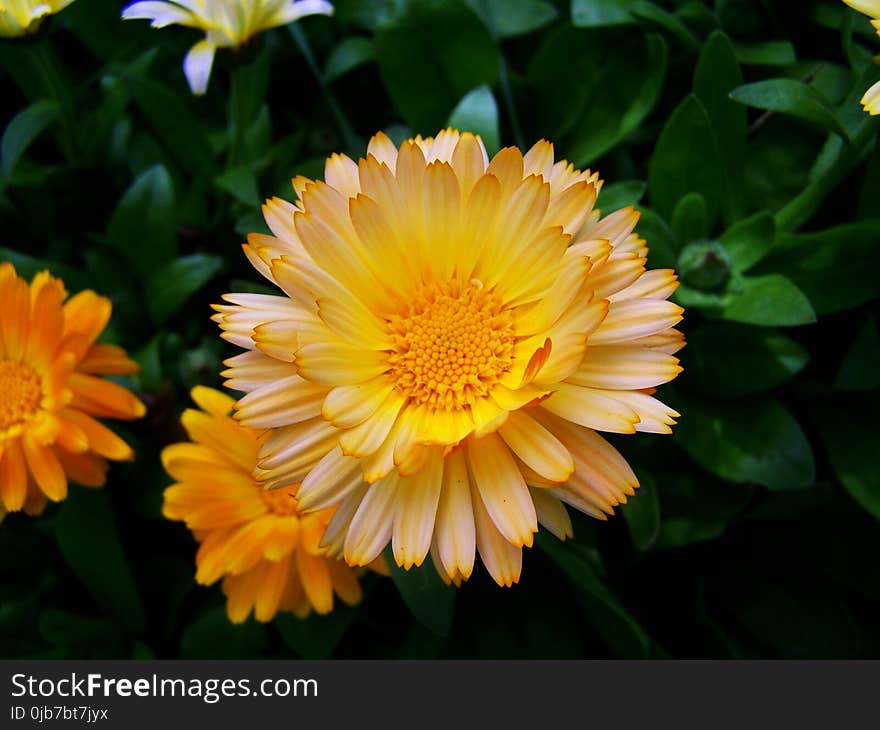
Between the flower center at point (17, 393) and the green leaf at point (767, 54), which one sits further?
the green leaf at point (767, 54)

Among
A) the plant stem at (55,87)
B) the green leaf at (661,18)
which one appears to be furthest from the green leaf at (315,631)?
the green leaf at (661,18)

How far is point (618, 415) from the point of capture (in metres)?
0.84

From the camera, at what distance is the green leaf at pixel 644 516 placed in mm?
1184

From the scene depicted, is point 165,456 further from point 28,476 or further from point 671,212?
point 671,212

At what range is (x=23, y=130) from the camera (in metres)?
1.33

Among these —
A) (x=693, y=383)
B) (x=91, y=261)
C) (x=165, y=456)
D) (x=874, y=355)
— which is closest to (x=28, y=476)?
(x=165, y=456)

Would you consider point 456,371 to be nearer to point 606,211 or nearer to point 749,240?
point 606,211

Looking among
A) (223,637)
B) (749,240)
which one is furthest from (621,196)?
(223,637)

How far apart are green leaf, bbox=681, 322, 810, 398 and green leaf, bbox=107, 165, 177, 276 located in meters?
0.79

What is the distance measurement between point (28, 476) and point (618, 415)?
0.79 meters

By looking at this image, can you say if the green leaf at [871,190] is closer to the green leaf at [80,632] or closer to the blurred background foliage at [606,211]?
the blurred background foliage at [606,211]

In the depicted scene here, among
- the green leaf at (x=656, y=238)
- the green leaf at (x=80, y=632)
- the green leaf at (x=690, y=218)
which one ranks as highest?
the green leaf at (x=690, y=218)

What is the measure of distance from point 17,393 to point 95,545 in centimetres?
26

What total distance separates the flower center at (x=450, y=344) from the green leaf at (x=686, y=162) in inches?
16.5
